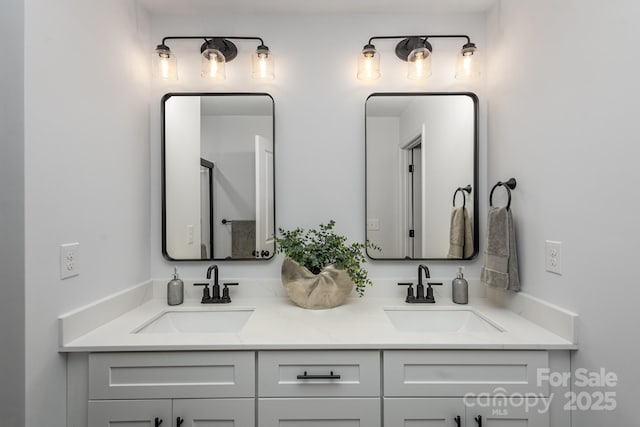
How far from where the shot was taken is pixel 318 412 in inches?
47.3

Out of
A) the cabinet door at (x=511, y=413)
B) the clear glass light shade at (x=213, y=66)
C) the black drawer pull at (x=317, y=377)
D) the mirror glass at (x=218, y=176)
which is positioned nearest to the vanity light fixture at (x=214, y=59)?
the clear glass light shade at (x=213, y=66)

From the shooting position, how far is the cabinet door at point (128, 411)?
120 centimetres

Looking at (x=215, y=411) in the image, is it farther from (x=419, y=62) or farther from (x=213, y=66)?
(x=419, y=62)

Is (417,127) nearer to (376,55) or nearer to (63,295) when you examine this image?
(376,55)

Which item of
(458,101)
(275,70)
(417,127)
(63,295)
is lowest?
(63,295)

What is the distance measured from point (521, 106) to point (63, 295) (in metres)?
2.05

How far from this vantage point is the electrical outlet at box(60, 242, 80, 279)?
118cm

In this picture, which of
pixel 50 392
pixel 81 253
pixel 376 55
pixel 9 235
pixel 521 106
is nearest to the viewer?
pixel 9 235

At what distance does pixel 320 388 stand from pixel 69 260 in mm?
1044

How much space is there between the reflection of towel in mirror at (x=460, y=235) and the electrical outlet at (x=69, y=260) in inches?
68.0

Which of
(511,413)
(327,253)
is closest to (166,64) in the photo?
(327,253)

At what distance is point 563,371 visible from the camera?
3.99ft

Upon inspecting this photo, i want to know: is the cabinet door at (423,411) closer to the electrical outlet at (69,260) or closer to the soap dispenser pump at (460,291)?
the soap dispenser pump at (460,291)

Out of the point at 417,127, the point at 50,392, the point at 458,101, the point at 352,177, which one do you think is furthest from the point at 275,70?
the point at 50,392
